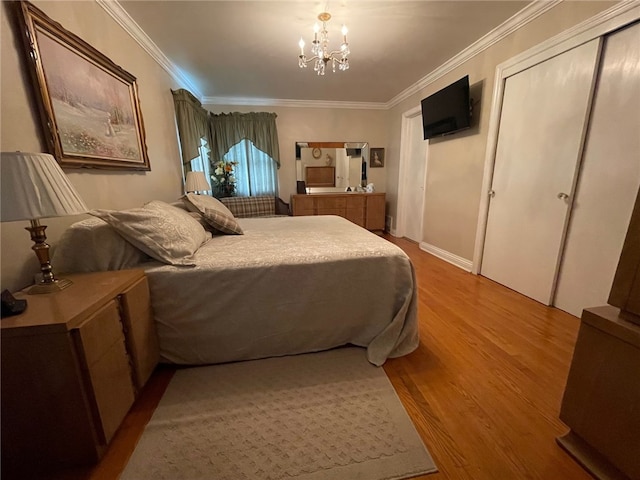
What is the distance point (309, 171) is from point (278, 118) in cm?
107

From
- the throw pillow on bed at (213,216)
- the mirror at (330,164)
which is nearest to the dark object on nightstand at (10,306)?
the throw pillow on bed at (213,216)

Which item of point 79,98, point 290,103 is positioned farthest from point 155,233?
point 290,103

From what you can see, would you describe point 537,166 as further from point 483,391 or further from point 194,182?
point 194,182

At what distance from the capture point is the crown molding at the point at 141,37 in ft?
6.22

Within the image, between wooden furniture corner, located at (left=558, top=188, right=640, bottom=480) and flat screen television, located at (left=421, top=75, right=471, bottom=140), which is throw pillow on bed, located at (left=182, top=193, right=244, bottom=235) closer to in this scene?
wooden furniture corner, located at (left=558, top=188, right=640, bottom=480)

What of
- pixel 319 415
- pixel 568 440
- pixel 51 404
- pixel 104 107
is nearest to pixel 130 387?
pixel 51 404

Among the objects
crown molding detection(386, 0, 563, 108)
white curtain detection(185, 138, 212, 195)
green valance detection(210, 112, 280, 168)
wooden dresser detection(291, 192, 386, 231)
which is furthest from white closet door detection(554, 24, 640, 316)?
white curtain detection(185, 138, 212, 195)

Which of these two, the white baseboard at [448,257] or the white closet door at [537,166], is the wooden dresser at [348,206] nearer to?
the white baseboard at [448,257]

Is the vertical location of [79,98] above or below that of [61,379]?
above

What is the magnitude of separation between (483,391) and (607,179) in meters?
1.73

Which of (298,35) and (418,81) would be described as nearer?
(298,35)

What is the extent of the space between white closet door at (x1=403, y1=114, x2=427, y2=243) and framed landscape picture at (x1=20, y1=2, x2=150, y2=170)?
3.73 meters

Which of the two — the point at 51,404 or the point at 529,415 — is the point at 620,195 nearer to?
the point at 529,415

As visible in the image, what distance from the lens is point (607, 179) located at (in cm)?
181
